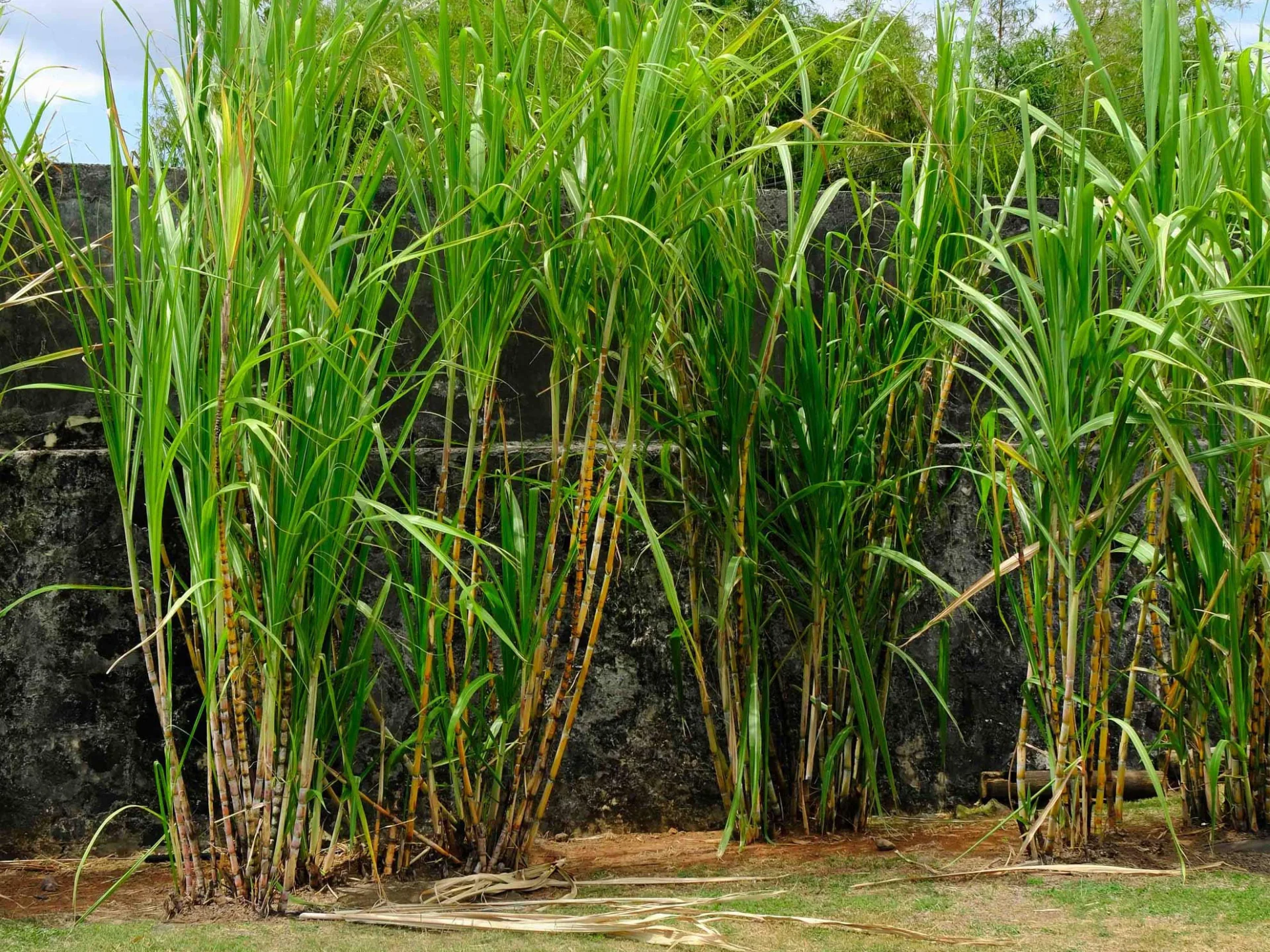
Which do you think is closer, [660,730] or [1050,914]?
[1050,914]

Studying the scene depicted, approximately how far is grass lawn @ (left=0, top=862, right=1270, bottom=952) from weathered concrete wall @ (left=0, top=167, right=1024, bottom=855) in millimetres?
661

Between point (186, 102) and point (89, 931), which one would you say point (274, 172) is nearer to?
point (186, 102)

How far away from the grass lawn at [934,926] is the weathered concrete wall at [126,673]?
2.17 ft

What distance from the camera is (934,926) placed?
1.95 meters

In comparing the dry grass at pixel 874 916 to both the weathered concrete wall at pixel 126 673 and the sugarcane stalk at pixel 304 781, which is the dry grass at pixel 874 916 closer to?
the sugarcane stalk at pixel 304 781

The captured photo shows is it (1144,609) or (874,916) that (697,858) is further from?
(1144,609)

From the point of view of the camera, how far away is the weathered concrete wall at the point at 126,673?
104 inches

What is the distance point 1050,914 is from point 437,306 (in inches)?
57.9

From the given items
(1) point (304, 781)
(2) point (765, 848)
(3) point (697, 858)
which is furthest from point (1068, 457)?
(1) point (304, 781)

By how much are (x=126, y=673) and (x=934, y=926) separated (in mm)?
1800

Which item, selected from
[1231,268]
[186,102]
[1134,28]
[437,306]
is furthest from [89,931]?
[1134,28]

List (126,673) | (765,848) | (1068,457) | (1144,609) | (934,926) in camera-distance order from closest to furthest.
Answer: (934,926) → (1068,457) → (1144,609) → (765,848) → (126,673)

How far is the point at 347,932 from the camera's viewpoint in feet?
6.22

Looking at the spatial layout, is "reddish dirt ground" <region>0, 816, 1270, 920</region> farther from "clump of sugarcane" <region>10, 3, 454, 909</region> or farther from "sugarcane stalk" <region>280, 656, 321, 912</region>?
"clump of sugarcane" <region>10, 3, 454, 909</region>
